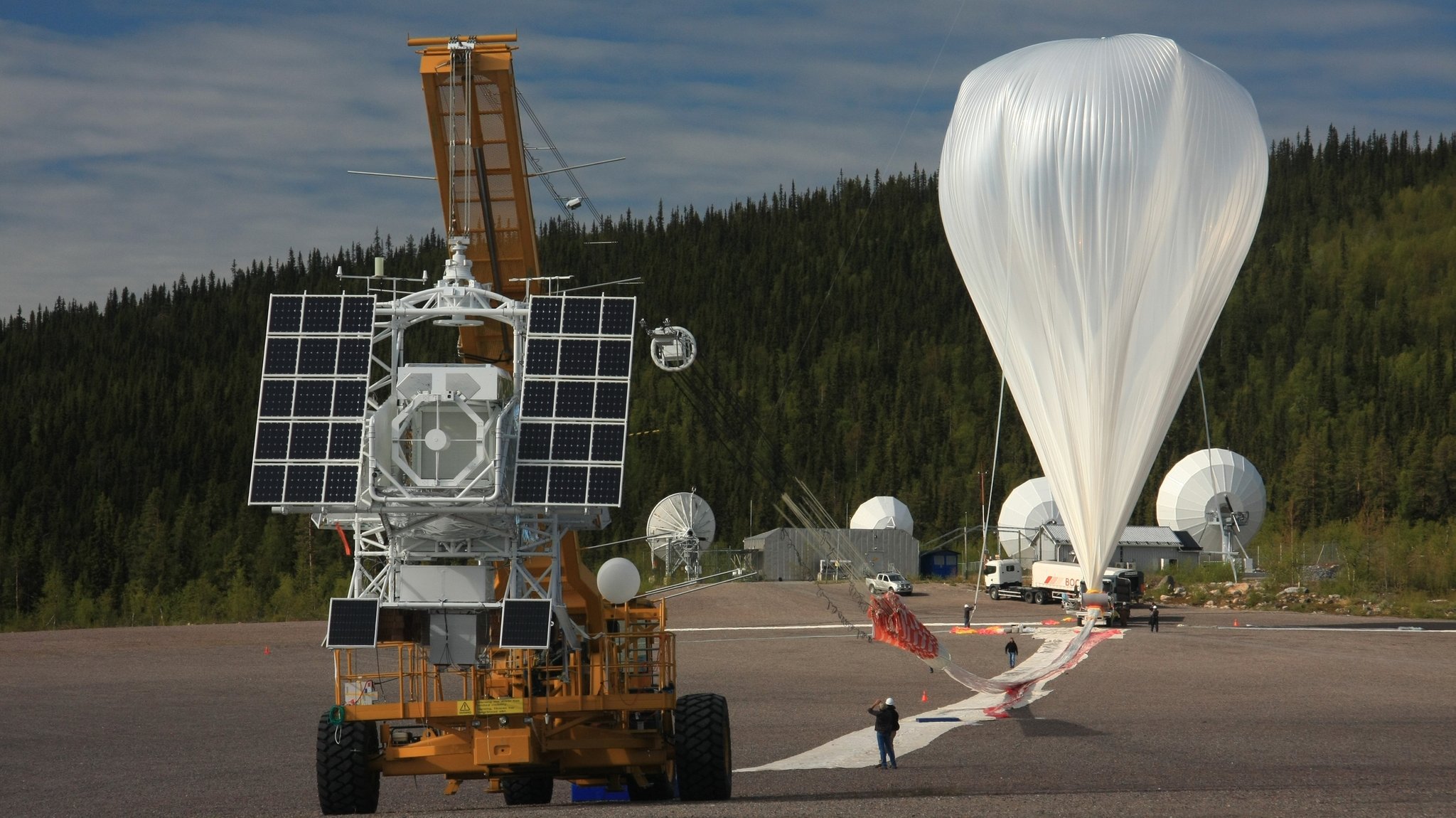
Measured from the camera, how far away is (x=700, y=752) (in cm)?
1844

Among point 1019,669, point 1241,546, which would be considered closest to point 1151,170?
point 1019,669

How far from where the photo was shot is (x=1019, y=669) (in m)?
41.8

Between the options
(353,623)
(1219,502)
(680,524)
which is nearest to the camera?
(353,623)

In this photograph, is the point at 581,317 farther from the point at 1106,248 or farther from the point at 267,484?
the point at 1106,248

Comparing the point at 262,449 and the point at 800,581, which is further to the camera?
the point at 800,581

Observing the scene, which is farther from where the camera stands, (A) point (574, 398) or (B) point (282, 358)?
(B) point (282, 358)

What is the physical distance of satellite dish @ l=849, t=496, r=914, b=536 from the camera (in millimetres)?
109500

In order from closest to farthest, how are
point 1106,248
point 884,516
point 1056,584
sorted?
point 1106,248
point 1056,584
point 884,516

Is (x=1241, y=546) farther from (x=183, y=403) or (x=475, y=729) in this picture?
(x=183, y=403)

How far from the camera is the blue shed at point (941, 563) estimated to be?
4638 inches

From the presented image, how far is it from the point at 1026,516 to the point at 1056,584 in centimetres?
2271

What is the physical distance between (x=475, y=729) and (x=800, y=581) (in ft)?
279

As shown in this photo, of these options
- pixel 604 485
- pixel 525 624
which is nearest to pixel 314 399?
pixel 604 485

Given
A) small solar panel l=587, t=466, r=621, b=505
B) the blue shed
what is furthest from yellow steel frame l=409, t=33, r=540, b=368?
the blue shed
